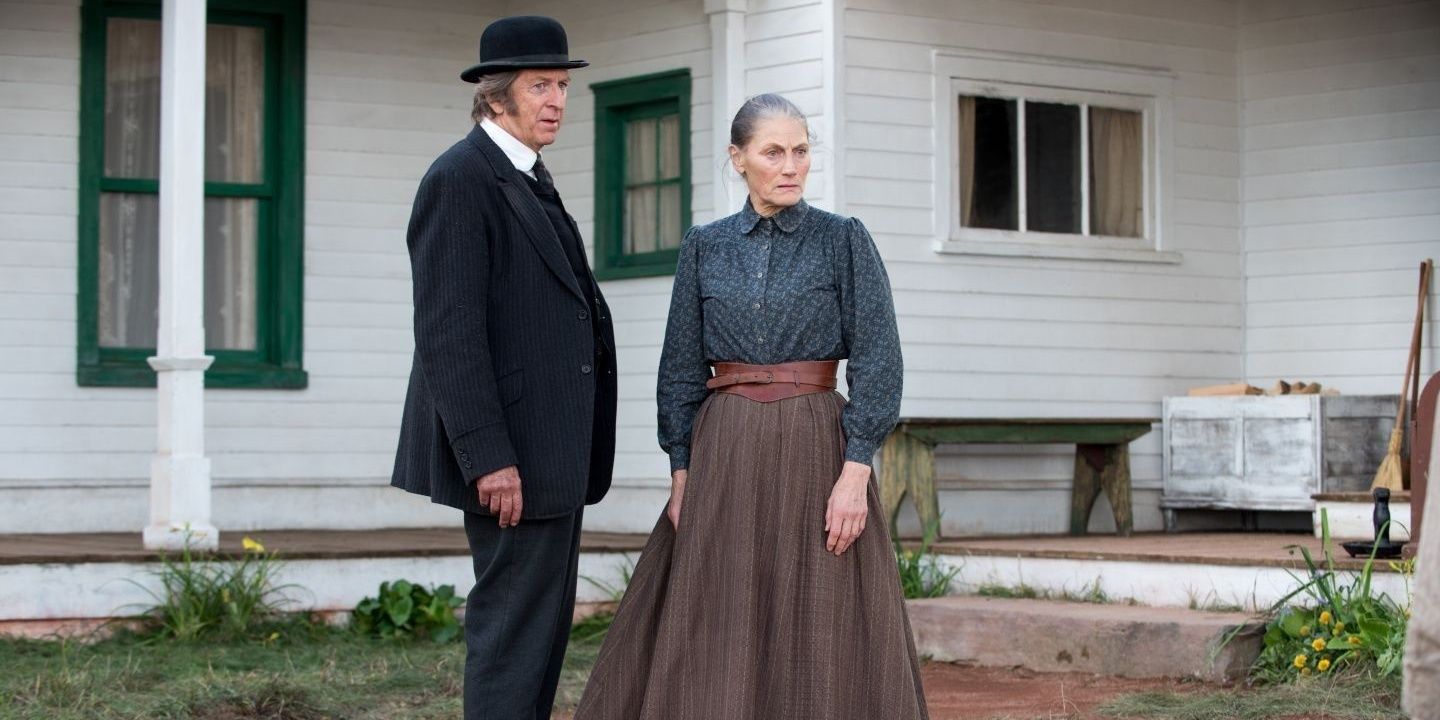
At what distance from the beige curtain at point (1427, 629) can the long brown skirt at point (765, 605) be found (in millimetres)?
1994

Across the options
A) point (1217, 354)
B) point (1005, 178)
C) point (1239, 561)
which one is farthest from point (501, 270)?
point (1217, 354)

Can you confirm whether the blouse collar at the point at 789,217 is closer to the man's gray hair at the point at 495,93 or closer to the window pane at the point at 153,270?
the man's gray hair at the point at 495,93

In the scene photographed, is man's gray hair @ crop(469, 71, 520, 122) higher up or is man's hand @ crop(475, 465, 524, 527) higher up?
man's gray hair @ crop(469, 71, 520, 122)

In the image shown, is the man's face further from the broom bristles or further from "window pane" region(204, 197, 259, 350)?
"window pane" region(204, 197, 259, 350)

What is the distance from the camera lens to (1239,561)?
657 centimetres

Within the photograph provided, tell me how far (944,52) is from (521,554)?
5.10 metres

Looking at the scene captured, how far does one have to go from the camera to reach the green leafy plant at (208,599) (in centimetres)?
692

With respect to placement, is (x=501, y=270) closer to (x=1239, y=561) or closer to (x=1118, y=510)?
(x=1239, y=561)

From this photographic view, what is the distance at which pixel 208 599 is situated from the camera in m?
6.99

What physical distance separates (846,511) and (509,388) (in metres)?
0.75

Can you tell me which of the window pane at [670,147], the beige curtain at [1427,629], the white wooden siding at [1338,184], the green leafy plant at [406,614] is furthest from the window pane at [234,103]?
the beige curtain at [1427,629]

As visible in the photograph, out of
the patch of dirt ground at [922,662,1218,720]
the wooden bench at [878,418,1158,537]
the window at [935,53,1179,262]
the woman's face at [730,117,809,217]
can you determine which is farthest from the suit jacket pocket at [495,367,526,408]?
the window at [935,53,1179,262]

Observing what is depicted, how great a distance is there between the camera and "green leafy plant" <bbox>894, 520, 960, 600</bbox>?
742cm

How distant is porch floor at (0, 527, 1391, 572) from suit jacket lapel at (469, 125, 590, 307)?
11.4 ft
